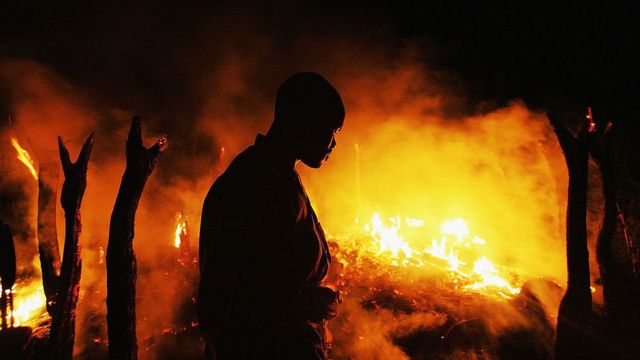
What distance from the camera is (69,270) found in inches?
212

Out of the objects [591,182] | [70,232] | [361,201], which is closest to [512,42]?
[591,182]

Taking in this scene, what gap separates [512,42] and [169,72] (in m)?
12.1

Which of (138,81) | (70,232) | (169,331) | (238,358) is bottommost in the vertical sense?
(238,358)

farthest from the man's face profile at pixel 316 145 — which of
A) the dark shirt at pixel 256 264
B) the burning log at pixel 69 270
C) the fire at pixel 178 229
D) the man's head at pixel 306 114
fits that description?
the fire at pixel 178 229

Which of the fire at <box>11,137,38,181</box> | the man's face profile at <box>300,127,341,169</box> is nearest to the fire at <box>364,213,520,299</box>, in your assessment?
the man's face profile at <box>300,127,341,169</box>

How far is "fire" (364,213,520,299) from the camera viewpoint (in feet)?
27.0

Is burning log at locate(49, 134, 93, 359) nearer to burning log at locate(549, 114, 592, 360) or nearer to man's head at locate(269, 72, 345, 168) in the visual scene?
man's head at locate(269, 72, 345, 168)

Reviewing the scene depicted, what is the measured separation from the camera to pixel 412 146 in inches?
520

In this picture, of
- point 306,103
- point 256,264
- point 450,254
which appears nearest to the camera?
point 256,264

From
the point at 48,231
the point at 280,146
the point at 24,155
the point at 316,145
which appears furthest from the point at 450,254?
the point at 24,155

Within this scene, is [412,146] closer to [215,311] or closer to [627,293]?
[627,293]

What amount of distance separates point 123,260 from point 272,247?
13.0 ft

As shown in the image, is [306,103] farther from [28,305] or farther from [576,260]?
[28,305]

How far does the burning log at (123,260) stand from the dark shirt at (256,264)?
11.1 ft
